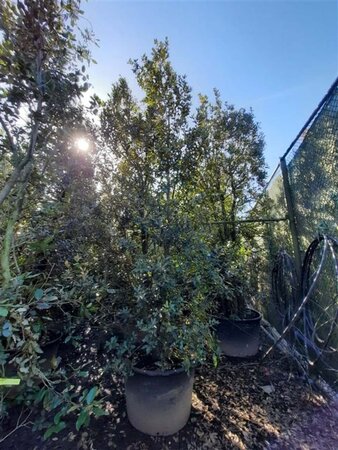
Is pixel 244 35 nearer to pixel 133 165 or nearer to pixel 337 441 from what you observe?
pixel 133 165

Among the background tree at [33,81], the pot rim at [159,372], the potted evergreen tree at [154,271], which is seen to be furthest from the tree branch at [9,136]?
the pot rim at [159,372]

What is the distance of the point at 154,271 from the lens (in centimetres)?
148

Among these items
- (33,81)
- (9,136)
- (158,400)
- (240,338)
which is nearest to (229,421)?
(158,400)

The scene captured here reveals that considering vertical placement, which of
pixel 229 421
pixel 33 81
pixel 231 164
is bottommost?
pixel 229 421

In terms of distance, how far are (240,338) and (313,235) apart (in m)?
1.25

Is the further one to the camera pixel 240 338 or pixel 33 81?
pixel 240 338

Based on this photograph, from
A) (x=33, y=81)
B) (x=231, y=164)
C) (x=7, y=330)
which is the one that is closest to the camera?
(x=7, y=330)

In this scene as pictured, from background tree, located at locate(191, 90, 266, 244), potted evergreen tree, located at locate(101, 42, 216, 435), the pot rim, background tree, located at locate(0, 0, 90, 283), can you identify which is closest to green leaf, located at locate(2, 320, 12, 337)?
background tree, located at locate(0, 0, 90, 283)

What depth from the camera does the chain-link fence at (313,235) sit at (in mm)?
1895

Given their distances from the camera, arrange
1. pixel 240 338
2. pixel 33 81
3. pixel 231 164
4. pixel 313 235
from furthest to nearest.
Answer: pixel 231 164, pixel 240 338, pixel 313 235, pixel 33 81

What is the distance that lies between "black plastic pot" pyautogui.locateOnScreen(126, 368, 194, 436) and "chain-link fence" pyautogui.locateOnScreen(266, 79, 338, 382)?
3.64 feet

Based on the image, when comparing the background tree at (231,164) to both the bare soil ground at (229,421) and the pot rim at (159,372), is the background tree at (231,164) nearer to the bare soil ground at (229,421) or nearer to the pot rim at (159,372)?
the bare soil ground at (229,421)

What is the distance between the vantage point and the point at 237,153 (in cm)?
Result: 357

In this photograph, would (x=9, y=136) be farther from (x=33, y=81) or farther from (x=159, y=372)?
(x=159, y=372)
